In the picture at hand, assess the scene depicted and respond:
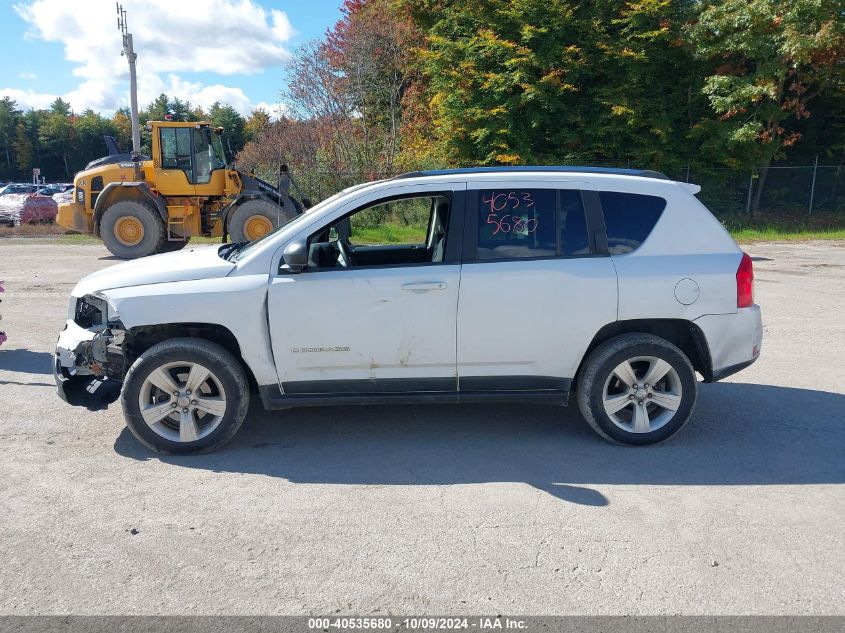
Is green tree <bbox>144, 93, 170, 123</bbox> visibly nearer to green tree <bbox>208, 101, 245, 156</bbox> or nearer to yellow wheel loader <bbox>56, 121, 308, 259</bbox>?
green tree <bbox>208, 101, 245, 156</bbox>

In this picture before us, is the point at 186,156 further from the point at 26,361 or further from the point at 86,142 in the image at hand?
the point at 86,142

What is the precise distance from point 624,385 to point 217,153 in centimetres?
1377

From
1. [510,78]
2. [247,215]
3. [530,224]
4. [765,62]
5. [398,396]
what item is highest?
[765,62]

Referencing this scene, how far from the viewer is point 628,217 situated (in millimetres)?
4961

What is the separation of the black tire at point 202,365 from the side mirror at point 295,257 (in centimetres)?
71

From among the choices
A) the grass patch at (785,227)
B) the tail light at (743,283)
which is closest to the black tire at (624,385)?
→ the tail light at (743,283)

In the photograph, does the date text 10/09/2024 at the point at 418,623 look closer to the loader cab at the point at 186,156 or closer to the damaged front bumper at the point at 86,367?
the damaged front bumper at the point at 86,367

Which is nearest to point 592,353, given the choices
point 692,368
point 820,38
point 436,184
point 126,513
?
point 692,368

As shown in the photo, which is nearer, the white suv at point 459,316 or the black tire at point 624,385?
the white suv at point 459,316

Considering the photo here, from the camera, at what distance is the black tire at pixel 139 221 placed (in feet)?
53.6

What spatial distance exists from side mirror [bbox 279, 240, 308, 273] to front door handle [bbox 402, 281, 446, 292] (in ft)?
2.25

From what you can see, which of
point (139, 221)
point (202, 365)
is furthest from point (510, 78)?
point (202, 365)

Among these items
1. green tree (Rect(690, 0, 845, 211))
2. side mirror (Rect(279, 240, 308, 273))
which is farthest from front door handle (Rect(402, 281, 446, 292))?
green tree (Rect(690, 0, 845, 211))

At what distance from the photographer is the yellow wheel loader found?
15922mm
